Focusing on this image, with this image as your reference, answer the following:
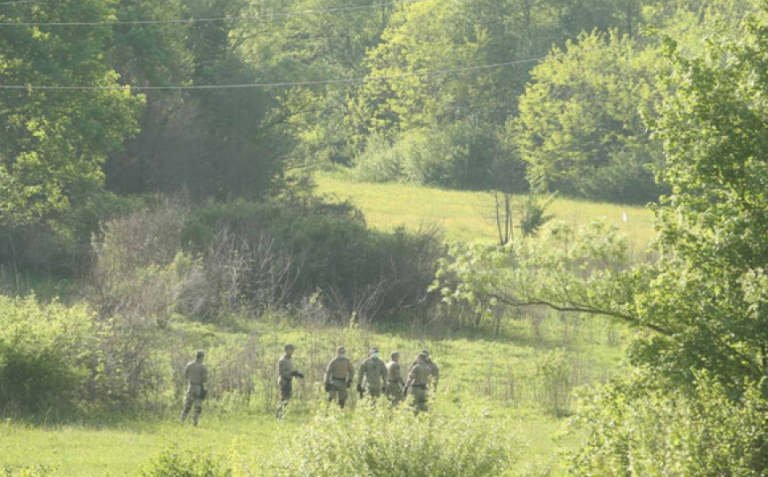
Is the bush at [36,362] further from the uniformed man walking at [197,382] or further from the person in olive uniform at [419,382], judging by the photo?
the person in olive uniform at [419,382]

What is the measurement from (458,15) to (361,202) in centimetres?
2748

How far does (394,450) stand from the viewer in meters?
13.7

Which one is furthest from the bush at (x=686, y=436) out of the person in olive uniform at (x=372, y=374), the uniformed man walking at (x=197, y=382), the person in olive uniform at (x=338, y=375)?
the uniformed man walking at (x=197, y=382)

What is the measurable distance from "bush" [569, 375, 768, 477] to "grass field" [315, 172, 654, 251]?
122ft

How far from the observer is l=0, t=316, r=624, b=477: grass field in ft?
63.0

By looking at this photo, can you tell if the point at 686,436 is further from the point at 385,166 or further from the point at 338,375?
the point at 385,166

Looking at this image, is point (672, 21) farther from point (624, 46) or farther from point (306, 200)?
point (306, 200)

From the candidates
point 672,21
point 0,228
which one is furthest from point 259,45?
point 672,21

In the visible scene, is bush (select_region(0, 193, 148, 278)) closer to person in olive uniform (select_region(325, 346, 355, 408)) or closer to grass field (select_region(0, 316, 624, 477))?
grass field (select_region(0, 316, 624, 477))

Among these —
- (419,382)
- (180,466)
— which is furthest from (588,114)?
(180,466)

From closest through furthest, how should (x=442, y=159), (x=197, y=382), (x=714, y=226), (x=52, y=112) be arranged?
(x=714, y=226) → (x=197, y=382) → (x=52, y=112) → (x=442, y=159)

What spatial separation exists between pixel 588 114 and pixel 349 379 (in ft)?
196

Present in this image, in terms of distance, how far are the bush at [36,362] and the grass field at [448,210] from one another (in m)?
31.3

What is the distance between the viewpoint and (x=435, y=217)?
212 ft
